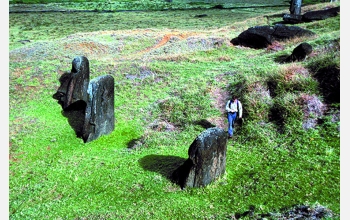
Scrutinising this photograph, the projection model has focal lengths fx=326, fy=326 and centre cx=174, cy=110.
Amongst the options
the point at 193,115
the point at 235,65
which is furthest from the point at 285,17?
the point at 193,115

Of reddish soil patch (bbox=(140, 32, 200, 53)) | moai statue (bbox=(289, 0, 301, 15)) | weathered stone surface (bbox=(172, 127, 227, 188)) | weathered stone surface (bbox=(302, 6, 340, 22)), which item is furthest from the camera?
moai statue (bbox=(289, 0, 301, 15))

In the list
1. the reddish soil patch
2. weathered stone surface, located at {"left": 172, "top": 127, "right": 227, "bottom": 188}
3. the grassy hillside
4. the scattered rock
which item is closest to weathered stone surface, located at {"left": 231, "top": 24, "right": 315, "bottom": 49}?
the grassy hillside

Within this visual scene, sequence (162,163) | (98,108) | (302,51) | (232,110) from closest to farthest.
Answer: (162,163)
(232,110)
(98,108)
(302,51)

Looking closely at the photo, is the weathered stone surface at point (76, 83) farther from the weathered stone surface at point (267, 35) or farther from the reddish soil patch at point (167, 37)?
the weathered stone surface at point (267, 35)

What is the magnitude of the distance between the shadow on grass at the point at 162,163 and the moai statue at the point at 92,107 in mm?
3788

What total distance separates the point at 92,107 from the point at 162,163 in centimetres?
516

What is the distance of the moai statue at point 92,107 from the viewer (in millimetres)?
17109

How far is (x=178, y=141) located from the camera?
1683cm

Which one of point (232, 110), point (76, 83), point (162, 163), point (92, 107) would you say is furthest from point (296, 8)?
point (162, 163)

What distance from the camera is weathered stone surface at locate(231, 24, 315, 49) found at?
2991 cm

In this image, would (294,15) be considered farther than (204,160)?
Yes

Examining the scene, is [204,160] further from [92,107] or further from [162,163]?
[92,107]

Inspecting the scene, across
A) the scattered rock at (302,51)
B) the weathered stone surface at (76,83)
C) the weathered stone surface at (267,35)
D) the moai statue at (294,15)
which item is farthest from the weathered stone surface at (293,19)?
the weathered stone surface at (76,83)

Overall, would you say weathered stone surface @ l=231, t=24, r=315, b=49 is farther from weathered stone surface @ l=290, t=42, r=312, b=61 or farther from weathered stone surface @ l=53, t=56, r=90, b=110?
weathered stone surface @ l=53, t=56, r=90, b=110
